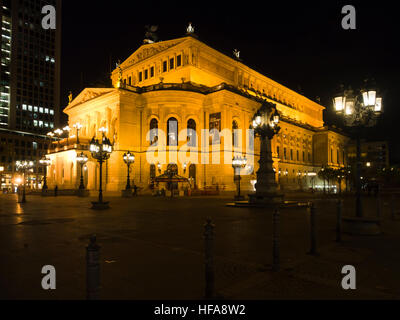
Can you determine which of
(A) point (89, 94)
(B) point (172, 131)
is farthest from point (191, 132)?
(A) point (89, 94)

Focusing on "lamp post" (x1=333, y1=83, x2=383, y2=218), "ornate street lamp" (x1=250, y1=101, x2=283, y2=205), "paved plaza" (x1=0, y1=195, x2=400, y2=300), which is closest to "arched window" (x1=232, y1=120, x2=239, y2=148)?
"ornate street lamp" (x1=250, y1=101, x2=283, y2=205)

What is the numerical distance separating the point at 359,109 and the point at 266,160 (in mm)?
10314

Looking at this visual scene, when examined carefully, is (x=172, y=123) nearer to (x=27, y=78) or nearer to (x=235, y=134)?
(x=235, y=134)

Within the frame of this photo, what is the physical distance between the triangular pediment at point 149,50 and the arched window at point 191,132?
15804 mm

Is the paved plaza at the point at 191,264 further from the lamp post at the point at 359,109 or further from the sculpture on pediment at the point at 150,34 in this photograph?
the sculpture on pediment at the point at 150,34

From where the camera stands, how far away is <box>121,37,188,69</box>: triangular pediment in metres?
61.0

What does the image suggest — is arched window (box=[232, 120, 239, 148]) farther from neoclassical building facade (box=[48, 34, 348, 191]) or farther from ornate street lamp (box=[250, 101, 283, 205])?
ornate street lamp (box=[250, 101, 283, 205])

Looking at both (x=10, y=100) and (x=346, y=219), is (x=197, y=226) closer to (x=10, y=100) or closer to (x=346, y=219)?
(x=346, y=219)

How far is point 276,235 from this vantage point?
21.9ft

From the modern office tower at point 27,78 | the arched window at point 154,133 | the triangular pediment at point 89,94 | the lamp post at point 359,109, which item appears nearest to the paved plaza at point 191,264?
the lamp post at point 359,109

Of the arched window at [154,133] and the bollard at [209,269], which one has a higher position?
the arched window at [154,133]

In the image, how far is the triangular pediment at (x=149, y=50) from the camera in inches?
2401

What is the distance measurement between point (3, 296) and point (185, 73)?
56528 mm

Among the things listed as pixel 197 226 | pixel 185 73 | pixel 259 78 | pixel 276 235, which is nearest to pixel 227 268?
pixel 276 235
